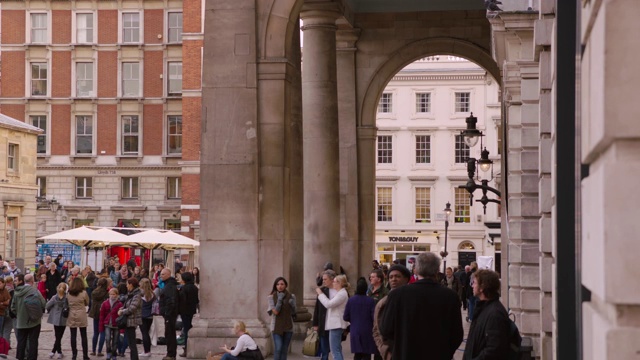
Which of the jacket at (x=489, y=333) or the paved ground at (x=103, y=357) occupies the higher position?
the jacket at (x=489, y=333)

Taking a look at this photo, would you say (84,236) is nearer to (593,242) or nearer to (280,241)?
(280,241)

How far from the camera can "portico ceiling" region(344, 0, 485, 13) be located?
34.4 metres

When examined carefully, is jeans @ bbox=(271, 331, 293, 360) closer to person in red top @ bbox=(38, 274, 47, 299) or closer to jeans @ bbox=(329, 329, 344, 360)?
jeans @ bbox=(329, 329, 344, 360)

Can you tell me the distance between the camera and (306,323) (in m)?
24.8

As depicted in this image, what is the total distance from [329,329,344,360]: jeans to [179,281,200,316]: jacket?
5.35m

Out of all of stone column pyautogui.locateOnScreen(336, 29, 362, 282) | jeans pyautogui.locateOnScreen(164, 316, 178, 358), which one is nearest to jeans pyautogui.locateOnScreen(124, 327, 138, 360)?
jeans pyautogui.locateOnScreen(164, 316, 178, 358)

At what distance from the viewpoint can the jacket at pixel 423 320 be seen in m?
9.51

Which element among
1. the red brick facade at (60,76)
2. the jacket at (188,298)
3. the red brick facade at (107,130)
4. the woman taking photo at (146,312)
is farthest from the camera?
the red brick facade at (60,76)

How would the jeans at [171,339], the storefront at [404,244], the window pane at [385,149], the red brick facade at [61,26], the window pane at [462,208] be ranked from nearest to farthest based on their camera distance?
1. the jeans at [171,339]
2. the red brick facade at [61,26]
3. the window pane at [462,208]
4. the storefront at [404,244]
5. the window pane at [385,149]

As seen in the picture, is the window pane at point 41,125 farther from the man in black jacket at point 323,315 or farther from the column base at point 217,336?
the man in black jacket at point 323,315

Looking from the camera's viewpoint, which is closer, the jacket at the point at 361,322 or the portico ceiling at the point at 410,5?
the jacket at the point at 361,322

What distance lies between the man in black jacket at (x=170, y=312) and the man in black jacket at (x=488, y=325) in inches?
524

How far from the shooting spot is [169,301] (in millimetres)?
22109

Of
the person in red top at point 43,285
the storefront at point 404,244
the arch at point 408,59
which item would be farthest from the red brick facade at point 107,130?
the arch at point 408,59
